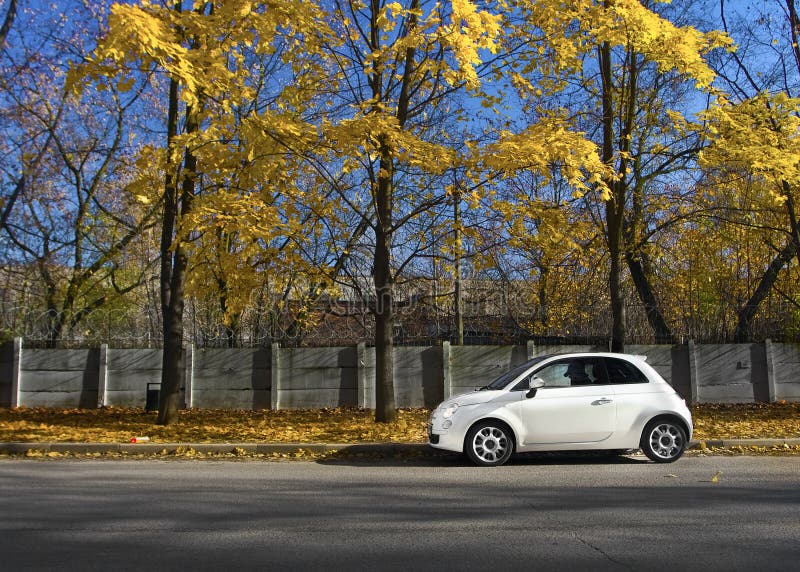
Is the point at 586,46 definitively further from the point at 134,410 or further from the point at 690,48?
the point at 134,410

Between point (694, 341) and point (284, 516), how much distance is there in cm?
1256

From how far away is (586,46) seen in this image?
41.5 feet

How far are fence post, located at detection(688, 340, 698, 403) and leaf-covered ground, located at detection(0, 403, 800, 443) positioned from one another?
1.02 ft

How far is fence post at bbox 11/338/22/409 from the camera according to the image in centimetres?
1583

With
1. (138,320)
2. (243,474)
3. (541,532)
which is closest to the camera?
(541,532)

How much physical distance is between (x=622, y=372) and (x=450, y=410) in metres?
2.61

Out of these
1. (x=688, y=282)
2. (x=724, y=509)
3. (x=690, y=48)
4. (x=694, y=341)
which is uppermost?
(x=690, y=48)

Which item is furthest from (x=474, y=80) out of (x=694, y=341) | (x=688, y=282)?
(x=688, y=282)

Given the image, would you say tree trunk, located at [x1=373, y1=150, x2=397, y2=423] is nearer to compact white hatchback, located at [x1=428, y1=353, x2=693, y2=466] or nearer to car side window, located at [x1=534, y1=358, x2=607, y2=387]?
compact white hatchback, located at [x1=428, y1=353, x2=693, y2=466]

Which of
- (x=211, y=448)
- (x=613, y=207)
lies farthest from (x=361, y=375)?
(x=613, y=207)

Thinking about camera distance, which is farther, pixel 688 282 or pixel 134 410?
pixel 688 282

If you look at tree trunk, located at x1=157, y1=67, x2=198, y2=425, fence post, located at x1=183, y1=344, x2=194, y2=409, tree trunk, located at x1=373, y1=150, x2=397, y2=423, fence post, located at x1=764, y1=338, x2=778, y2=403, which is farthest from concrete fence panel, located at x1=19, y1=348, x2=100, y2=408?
fence post, located at x1=764, y1=338, x2=778, y2=403

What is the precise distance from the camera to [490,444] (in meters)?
9.54

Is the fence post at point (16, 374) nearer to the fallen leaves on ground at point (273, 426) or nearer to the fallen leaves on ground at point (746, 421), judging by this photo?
the fallen leaves on ground at point (273, 426)
